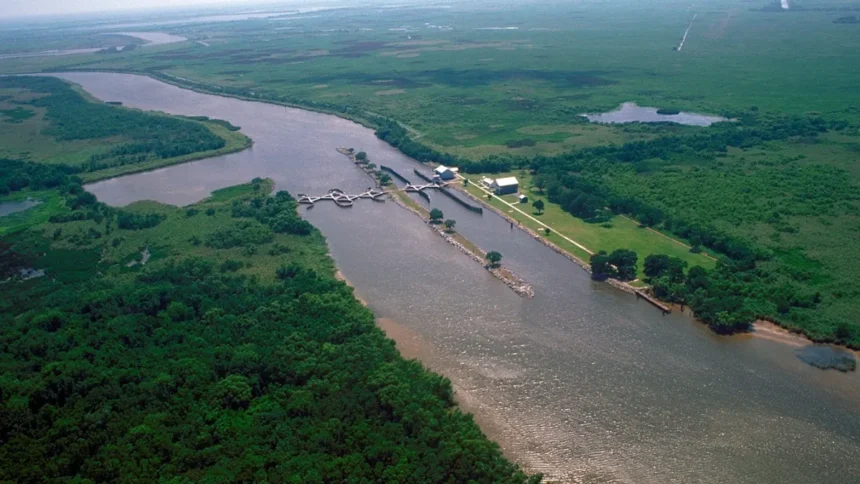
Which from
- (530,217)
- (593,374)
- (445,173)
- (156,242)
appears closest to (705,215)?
(530,217)

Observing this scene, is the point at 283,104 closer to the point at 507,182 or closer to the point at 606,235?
the point at 507,182

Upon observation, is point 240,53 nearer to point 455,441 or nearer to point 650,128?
point 650,128

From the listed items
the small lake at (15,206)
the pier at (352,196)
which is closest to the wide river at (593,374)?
the pier at (352,196)

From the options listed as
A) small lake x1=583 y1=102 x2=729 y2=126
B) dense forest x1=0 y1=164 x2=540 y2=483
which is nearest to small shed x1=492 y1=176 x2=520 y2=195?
dense forest x1=0 y1=164 x2=540 y2=483

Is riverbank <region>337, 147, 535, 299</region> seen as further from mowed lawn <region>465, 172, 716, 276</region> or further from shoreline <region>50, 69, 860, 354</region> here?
mowed lawn <region>465, 172, 716, 276</region>

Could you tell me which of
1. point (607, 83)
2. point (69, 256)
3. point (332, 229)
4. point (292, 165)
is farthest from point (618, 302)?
point (607, 83)
